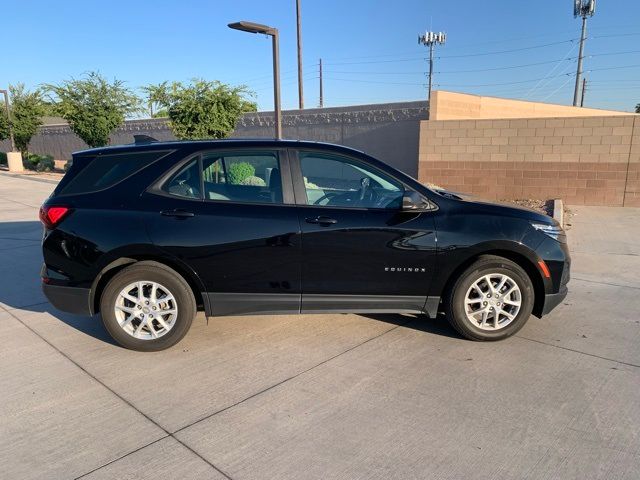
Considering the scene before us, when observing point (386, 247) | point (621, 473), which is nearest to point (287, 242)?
point (386, 247)

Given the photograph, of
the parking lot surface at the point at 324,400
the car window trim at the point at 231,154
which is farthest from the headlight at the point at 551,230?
the car window trim at the point at 231,154

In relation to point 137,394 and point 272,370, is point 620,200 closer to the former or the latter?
point 272,370

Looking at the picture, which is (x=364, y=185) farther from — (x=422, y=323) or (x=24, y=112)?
(x=24, y=112)

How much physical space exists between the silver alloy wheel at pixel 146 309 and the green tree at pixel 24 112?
31074mm

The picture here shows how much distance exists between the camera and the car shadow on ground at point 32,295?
4648 millimetres

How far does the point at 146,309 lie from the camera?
4.06 m

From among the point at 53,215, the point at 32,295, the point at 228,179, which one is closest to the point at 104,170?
the point at 53,215

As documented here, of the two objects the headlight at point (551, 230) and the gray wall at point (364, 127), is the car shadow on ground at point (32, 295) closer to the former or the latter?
the headlight at point (551, 230)

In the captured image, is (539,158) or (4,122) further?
(4,122)

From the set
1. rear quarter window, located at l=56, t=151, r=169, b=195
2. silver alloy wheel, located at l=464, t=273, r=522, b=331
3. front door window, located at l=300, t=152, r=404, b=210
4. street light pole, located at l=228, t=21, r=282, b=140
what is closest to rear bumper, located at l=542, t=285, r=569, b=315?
silver alloy wheel, located at l=464, t=273, r=522, b=331

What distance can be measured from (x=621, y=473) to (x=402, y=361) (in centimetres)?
163

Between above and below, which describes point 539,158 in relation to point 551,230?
above

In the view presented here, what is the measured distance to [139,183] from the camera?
13.4 ft

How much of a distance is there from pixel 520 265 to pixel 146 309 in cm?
319
